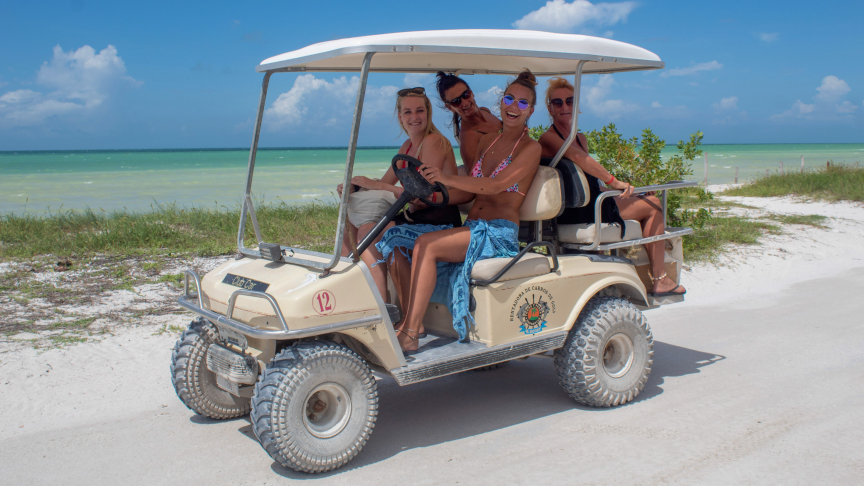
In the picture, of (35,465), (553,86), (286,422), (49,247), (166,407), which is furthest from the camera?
(49,247)

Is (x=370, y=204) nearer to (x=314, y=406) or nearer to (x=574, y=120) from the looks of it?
(x=314, y=406)

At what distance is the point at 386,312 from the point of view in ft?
11.4

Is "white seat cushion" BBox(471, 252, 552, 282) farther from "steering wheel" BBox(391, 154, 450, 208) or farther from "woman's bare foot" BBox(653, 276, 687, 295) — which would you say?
"woman's bare foot" BBox(653, 276, 687, 295)

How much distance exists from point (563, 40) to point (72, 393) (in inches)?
149

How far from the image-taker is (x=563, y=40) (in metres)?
3.83

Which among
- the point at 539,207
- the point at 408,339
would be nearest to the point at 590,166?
the point at 539,207

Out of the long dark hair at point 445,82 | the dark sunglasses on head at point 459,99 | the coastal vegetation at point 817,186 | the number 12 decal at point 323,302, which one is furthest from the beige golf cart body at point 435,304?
the coastal vegetation at point 817,186

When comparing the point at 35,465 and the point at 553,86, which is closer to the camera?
the point at 35,465

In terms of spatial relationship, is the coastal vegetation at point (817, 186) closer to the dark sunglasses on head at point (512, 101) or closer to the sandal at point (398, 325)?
the dark sunglasses on head at point (512, 101)

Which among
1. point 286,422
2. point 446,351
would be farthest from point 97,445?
point 446,351

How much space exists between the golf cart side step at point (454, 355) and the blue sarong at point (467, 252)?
142 millimetres

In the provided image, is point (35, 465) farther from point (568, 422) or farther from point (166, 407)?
point (568, 422)

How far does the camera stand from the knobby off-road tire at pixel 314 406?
3.22 metres

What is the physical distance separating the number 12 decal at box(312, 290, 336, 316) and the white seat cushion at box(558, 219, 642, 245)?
1.77 meters
